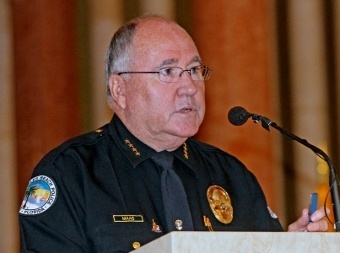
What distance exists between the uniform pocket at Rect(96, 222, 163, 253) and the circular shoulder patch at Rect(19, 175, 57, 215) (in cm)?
18

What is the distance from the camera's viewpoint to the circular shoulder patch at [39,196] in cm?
339

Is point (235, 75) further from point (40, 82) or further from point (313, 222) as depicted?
point (313, 222)

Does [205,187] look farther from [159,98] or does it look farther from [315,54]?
[315,54]

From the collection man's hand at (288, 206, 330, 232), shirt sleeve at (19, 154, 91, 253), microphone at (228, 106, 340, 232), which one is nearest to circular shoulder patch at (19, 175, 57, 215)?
shirt sleeve at (19, 154, 91, 253)

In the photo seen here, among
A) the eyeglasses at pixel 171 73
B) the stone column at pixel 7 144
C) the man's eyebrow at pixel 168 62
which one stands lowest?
the stone column at pixel 7 144

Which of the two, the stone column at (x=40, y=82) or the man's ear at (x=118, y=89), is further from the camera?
the stone column at (x=40, y=82)

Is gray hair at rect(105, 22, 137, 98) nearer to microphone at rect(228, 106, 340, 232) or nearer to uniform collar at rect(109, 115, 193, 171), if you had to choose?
uniform collar at rect(109, 115, 193, 171)

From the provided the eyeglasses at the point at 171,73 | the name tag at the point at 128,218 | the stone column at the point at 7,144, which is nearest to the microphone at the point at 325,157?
the eyeglasses at the point at 171,73

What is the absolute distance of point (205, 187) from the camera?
12.3 feet

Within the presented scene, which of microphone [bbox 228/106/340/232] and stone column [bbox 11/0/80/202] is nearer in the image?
microphone [bbox 228/106/340/232]

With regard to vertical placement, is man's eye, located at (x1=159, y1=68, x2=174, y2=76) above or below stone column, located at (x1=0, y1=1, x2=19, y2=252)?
above

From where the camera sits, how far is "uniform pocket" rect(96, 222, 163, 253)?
3.34 m

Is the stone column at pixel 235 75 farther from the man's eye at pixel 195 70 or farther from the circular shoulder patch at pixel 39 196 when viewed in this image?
the circular shoulder patch at pixel 39 196

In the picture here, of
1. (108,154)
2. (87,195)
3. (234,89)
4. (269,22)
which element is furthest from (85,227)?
(269,22)
